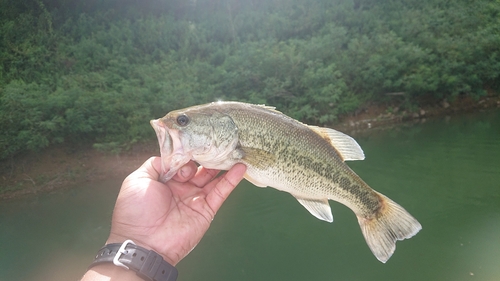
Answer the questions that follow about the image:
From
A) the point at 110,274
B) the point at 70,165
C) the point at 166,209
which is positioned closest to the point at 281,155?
the point at 166,209

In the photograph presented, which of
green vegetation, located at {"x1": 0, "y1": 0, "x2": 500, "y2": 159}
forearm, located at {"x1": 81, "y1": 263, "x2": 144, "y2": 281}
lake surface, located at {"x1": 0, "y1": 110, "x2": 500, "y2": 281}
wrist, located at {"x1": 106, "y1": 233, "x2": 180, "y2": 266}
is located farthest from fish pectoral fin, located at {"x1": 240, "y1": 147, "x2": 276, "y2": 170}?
green vegetation, located at {"x1": 0, "y1": 0, "x2": 500, "y2": 159}

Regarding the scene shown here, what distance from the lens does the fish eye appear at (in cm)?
251

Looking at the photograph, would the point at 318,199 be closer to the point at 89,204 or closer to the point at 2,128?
the point at 89,204

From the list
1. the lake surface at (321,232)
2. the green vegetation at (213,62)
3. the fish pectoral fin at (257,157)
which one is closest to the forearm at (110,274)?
the fish pectoral fin at (257,157)

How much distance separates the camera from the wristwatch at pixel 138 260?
2.14m

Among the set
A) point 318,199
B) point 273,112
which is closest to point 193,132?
point 273,112

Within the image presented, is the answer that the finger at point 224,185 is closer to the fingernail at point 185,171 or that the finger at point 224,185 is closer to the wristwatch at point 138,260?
the fingernail at point 185,171

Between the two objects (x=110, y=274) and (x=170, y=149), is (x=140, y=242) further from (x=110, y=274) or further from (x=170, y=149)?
(x=170, y=149)

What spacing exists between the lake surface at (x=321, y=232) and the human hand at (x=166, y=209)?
4374 millimetres

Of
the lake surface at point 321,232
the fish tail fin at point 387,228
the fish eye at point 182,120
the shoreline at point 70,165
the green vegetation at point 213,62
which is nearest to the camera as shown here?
the fish eye at point 182,120

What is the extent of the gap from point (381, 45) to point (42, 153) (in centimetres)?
2262

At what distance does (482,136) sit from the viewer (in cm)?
1405

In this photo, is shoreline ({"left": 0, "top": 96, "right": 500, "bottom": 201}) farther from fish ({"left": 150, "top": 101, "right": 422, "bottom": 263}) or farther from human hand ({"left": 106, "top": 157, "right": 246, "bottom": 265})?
fish ({"left": 150, "top": 101, "right": 422, "bottom": 263})

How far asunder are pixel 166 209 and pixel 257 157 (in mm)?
800
